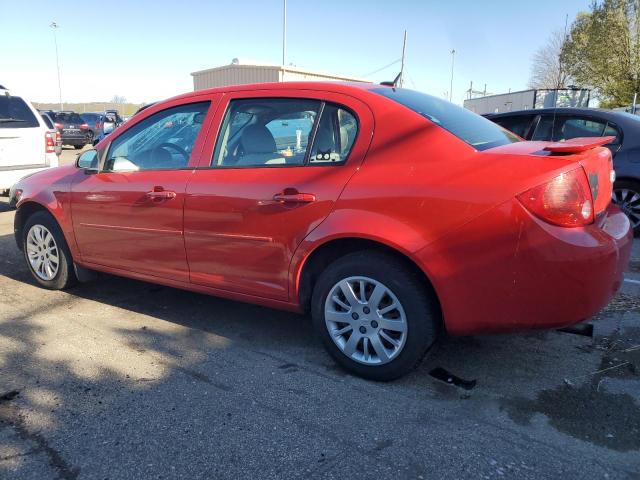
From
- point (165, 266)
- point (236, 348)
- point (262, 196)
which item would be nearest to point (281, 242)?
point (262, 196)

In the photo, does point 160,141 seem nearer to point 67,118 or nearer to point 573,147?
point 573,147

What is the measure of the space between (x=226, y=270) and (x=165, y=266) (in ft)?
1.96

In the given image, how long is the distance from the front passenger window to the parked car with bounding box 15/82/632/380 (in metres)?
0.01

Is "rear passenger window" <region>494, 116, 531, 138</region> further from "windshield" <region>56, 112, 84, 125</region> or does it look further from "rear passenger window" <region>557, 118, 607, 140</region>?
"windshield" <region>56, 112, 84, 125</region>

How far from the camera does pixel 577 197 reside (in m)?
2.49

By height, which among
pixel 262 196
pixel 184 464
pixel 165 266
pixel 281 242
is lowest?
pixel 184 464

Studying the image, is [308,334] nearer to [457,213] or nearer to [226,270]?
[226,270]

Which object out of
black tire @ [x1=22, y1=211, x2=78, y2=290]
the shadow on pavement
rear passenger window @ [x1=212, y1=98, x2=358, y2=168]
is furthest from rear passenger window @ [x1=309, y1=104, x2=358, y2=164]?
black tire @ [x1=22, y1=211, x2=78, y2=290]

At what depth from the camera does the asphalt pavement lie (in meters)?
2.31

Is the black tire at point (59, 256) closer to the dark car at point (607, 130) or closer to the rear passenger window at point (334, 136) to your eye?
the rear passenger window at point (334, 136)

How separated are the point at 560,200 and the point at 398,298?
0.94 meters

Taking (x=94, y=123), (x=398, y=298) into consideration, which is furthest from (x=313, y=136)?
(x=94, y=123)

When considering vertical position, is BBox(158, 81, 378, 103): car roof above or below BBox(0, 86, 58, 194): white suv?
above

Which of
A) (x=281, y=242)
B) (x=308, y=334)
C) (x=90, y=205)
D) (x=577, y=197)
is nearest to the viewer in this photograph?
(x=577, y=197)
